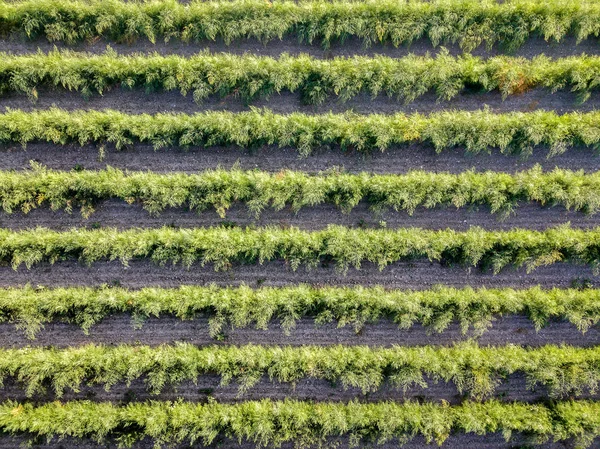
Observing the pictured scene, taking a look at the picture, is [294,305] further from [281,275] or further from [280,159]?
[280,159]

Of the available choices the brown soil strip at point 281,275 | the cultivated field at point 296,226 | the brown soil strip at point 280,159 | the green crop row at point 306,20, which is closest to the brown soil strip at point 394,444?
the cultivated field at point 296,226

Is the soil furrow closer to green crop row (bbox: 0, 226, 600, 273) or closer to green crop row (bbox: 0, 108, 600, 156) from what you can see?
green crop row (bbox: 0, 226, 600, 273)

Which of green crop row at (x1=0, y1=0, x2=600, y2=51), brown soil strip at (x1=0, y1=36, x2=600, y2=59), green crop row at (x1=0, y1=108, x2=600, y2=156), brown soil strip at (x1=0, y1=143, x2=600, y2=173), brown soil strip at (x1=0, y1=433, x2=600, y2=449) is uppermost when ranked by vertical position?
green crop row at (x1=0, y1=0, x2=600, y2=51)

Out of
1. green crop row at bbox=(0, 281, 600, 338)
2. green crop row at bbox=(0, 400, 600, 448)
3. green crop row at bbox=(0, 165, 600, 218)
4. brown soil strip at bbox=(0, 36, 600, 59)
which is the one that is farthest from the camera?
brown soil strip at bbox=(0, 36, 600, 59)

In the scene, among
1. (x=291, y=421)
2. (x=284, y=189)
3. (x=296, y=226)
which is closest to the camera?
(x=291, y=421)

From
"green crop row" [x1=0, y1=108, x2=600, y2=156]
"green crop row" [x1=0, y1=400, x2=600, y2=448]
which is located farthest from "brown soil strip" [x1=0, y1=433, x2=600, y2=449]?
"green crop row" [x1=0, y1=108, x2=600, y2=156]

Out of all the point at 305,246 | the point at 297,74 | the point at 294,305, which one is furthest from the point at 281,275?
the point at 297,74
